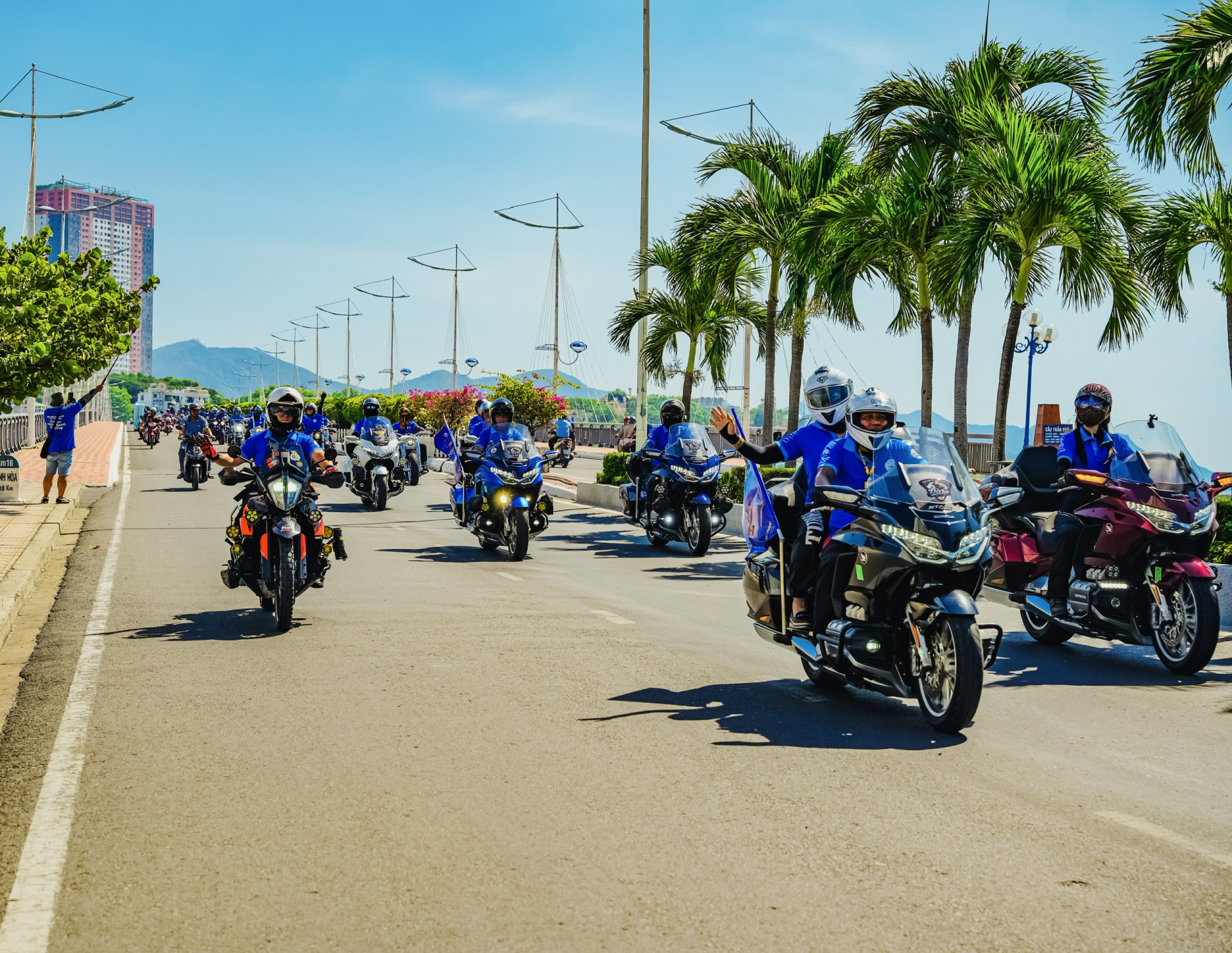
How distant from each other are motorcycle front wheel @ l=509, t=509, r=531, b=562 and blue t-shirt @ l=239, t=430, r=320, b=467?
473cm

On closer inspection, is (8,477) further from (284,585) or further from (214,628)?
(284,585)

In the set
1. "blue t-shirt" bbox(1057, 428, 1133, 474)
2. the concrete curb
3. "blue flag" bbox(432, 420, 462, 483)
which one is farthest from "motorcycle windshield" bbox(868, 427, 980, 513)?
"blue flag" bbox(432, 420, 462, 483)

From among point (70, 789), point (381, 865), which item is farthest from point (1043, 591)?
point (70, 789)

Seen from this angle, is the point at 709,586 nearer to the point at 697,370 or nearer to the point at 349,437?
the point at 349,437

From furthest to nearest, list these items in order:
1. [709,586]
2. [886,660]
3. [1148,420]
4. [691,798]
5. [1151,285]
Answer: [1151,285], [709,586], [1148,420], [886,660], [691,798]

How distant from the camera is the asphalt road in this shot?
11.8 feet

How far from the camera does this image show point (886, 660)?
20.4 feet

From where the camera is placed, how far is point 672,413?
15.7 meters

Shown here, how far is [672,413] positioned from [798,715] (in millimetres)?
9587

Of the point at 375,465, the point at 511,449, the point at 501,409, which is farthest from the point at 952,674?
the point at 375,465

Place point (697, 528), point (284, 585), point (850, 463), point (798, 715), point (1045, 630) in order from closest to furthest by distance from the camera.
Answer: point (798, 715) < point (850, 463) < point (284, 585) < point (1045, 630) < point (697, 528)

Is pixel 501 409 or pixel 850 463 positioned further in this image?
pixel 501 409

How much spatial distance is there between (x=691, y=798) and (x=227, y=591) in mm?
7293

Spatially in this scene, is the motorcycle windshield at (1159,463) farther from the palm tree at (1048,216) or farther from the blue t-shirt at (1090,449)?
the palm tree at (1048,216)
